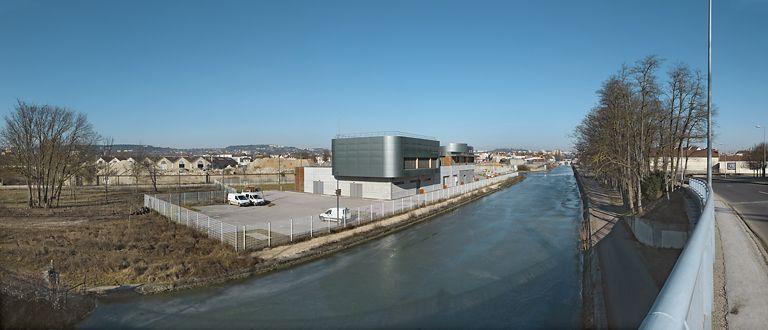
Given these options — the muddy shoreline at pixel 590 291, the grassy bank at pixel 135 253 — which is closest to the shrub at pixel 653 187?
the muddy shoreline at pixel 590 291

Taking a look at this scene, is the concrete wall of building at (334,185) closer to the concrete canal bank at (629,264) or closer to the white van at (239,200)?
the white van at (239,200)

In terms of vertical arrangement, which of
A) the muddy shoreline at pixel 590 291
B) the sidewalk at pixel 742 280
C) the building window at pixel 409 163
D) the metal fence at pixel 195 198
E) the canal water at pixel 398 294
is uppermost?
the building window at pixel 409 163

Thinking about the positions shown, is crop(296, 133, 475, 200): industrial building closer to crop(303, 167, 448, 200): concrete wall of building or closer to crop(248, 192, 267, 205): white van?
crop(303, 167, 448, 200): concrete wall of building

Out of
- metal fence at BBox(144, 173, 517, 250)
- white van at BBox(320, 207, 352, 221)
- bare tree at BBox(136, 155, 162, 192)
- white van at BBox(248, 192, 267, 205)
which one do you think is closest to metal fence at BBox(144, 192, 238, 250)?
metal fence at BBox(144, 173, 517, 250)

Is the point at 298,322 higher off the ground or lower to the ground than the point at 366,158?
lower

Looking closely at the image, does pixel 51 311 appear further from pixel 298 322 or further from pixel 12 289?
pixel 298 322

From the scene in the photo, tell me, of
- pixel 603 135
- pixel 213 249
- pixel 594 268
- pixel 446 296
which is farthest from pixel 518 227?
pixel 213 249

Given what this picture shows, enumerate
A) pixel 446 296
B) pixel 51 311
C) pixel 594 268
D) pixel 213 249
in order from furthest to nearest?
pixel 213 249
pixel 594 268
pixel 446 296
pixel 51 311
